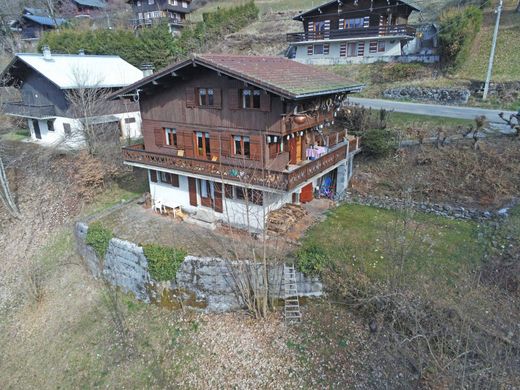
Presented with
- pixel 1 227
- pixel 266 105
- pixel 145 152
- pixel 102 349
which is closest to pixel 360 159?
pixel 266 105

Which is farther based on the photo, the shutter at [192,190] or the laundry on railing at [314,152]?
the laundry on railing at [314,152]

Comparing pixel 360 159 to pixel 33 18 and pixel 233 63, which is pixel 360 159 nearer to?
pixel 233 63

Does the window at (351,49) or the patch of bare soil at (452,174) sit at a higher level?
the window at (351,49)

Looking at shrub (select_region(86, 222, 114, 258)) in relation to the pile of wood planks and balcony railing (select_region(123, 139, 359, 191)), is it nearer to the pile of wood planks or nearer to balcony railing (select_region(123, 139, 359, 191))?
balcony railing (select_region(123, 139, 359, 191))

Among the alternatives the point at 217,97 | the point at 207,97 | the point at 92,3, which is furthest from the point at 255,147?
the point at 92,3

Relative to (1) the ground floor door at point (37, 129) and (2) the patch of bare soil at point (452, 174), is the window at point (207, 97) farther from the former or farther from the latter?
(1) the ground floor door at point (37, 129)

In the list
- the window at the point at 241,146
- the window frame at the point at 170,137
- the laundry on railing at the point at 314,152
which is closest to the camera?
the window at the point at 241,146

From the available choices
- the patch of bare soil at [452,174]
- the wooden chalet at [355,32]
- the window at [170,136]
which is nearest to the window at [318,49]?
the wooden chalet at [355,32]
